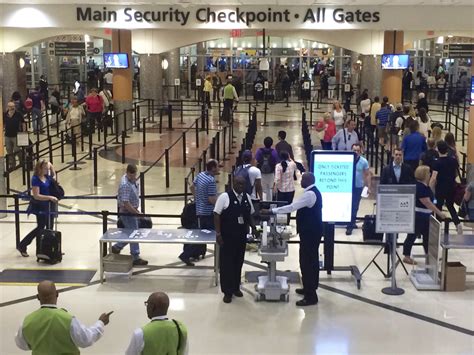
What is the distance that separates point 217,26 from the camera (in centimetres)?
1856

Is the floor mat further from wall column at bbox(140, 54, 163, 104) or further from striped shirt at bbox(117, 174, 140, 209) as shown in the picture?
wall column at bbox(140, 54, 163, 104)

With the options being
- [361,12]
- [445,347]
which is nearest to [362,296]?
[445,347]

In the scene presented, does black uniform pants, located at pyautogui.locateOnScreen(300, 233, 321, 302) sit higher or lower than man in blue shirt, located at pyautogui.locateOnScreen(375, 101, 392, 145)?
lower

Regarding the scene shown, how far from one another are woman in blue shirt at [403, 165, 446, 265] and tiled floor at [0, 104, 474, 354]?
1.62 ft

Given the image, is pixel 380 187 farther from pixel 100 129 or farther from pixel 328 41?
pixel 328 41

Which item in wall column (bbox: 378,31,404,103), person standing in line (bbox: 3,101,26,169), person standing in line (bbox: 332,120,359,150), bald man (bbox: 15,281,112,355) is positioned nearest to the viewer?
bald man (bbox: 15,281,112,355)

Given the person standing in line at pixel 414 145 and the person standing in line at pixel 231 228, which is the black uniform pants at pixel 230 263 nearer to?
the person standing in line at pixel 231 228

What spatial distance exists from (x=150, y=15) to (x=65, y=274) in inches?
428

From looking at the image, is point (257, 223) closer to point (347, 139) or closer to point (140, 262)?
point (140, 262)

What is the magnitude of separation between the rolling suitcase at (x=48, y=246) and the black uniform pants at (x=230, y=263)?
2595 millimetres

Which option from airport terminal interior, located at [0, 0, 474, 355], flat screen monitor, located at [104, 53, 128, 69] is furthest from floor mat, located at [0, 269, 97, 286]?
flat screen monitor, located at [104, 53, 128, 69]

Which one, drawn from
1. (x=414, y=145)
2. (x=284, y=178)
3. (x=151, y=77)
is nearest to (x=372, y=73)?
(x=151, y=77)

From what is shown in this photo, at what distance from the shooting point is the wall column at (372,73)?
28859 millimetres

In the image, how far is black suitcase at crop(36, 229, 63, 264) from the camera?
9445 millimetres
